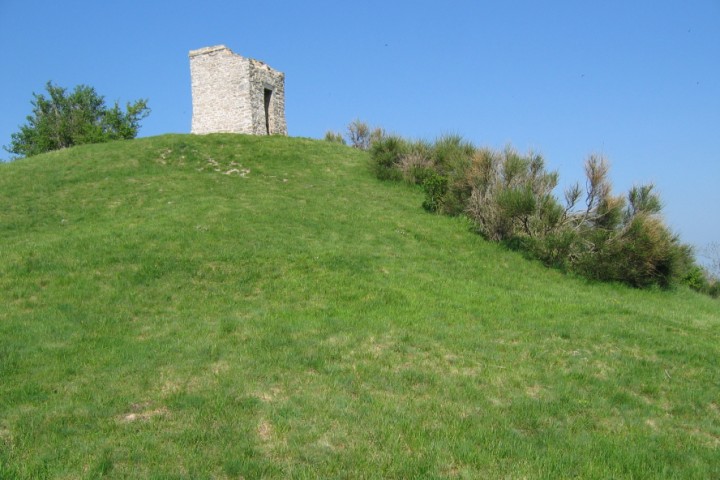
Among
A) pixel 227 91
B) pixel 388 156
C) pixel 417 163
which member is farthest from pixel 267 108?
pixel 417 163

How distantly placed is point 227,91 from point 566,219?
62.5ft

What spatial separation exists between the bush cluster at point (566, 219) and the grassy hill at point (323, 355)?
0.79 metres

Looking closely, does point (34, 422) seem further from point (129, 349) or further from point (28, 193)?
point (28, 193)

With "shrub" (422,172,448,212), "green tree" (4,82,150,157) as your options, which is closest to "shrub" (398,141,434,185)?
"shrub" (422,172,448,212)

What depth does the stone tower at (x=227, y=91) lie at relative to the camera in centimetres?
2739

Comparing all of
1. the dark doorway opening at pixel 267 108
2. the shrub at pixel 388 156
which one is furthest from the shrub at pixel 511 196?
the dark doorway opening at pixel 267 108

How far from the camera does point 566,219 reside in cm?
1606

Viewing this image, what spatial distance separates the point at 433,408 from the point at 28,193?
17.3m

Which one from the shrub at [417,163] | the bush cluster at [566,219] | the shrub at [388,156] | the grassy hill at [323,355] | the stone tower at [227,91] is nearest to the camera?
the grassy hill at [323,355]

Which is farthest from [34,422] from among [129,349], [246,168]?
[246,168]

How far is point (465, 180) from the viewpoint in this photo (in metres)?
18.3

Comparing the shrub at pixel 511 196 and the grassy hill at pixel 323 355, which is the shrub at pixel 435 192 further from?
the grassy hill at pixel 323 355

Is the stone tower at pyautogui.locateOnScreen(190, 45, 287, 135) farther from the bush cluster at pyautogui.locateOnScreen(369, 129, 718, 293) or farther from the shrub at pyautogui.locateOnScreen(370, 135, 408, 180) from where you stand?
the bush cluster at pyautogui.locateOnScreen(369, 129, 718, 293)

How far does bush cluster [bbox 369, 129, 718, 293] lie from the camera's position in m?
14.3
